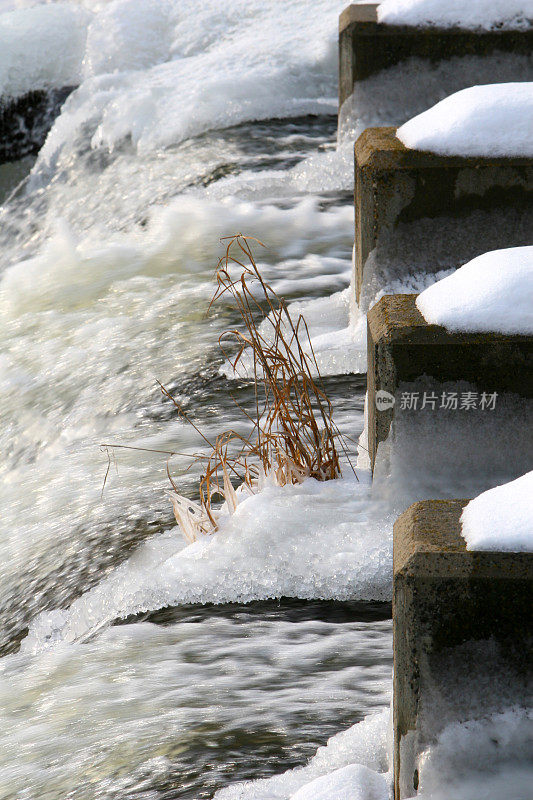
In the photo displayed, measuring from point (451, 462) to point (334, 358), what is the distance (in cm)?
172

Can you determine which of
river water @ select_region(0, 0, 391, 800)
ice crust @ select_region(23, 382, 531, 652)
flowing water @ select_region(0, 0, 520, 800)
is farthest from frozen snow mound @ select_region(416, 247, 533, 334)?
river water @ select_region(0, 0, 391, 800)

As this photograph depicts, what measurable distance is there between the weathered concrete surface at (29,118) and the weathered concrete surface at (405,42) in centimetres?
576

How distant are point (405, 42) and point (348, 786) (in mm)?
6117

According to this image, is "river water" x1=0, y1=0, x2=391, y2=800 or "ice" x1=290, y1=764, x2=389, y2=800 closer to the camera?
"ice" x1=290, y1=764, x2=389, y2=800

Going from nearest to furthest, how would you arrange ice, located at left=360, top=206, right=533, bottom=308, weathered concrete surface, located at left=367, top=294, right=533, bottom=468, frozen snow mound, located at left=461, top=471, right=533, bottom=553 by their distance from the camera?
Result: frozen snow mound, located at left=461, top=471, right=533, bottom=553 < weathered concrete surface, located at left=367, top=294, right=533, bottom=468 < ice, located at left=360, top=206, right=533, bottom=308

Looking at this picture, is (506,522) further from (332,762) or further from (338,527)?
(338,527)

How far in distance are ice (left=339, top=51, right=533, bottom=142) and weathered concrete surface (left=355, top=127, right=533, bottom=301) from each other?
2.94m

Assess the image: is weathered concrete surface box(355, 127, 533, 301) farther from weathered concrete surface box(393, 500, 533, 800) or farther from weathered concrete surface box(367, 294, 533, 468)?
weathered concrete surface box(393, 500, 533, 800)

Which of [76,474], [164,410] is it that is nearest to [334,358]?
[164,410]

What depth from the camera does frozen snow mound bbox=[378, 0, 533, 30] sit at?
22.6 ft

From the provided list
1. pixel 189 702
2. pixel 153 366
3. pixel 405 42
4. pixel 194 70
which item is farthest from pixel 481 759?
pixel 194 70

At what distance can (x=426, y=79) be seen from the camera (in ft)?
23.6

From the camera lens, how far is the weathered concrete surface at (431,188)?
4289 mm

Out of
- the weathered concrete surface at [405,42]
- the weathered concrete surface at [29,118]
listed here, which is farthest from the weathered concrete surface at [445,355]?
the weathered concrete surface at [29,118]
